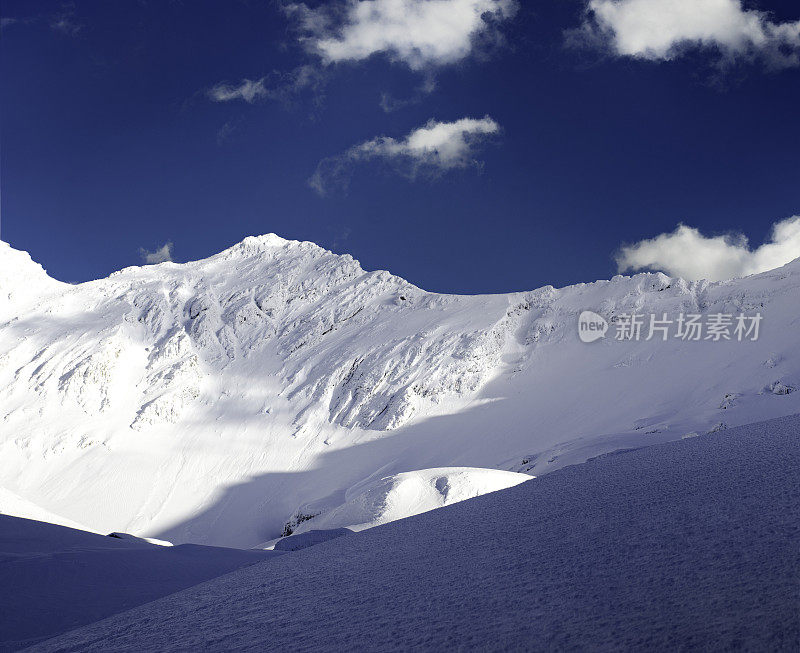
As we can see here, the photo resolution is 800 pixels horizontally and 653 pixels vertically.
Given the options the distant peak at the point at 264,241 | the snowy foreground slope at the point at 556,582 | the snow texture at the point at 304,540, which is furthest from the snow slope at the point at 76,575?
the distant peak at the point at 264,241

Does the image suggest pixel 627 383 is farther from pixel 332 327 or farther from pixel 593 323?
pixel 332 327

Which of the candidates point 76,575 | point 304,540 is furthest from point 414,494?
point 76,575

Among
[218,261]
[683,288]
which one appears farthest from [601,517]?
[218,261]

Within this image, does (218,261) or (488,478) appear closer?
(488,478)

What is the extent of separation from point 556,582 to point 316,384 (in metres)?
77.5

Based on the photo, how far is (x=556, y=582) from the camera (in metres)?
3.38

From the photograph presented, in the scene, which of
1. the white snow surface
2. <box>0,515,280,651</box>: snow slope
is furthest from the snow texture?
the white snow surface

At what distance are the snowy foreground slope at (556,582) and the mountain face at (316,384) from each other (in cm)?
2860

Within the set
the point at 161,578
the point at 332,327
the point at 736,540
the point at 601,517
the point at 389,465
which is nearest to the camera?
the point at 736,540

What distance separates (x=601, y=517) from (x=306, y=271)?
10759 centimetres

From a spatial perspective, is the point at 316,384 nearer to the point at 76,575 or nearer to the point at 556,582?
the point at 76,575

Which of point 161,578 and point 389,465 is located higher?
point 161,578

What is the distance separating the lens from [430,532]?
18.1 feet

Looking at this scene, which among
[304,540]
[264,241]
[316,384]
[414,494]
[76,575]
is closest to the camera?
[76,575]
